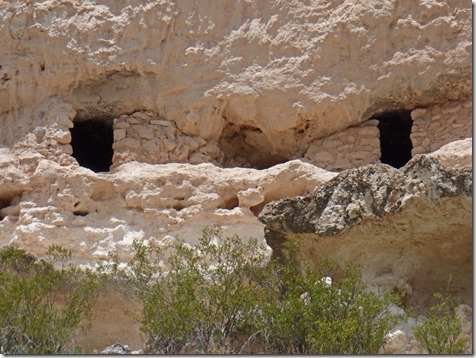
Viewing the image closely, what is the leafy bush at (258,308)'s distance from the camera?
950 centimetres

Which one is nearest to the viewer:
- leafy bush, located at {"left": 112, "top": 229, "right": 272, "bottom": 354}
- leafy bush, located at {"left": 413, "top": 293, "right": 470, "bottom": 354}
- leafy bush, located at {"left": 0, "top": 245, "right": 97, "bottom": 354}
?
leafy bush, located at {"left": 413, "top": 293, "right": 470, "bottom": 354}

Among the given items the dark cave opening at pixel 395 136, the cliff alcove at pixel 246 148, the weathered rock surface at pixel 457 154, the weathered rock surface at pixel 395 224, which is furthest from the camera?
the cliff alcove at pixel 246 148

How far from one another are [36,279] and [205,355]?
1.76 metres

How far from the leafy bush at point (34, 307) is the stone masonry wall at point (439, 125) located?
423cm

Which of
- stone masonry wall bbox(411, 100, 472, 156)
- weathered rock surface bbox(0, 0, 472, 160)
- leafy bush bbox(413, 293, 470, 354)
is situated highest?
weathered rock surface bbox(0, 0, 472, 160)

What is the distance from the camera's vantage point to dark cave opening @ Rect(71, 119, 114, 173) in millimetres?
14711

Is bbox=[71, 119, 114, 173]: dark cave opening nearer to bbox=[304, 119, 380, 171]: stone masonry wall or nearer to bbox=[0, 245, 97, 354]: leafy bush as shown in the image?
bbox=[304, 119, 380, 171]: stone masonry wall

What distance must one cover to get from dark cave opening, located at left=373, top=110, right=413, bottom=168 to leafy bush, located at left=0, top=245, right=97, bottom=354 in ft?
14.6

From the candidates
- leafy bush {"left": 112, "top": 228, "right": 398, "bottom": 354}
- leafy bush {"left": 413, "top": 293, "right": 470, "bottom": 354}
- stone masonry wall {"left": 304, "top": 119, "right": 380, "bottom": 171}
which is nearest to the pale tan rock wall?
stone masonry wall {"left": 304, "top": 119, "right": 380, "bottom": 171}

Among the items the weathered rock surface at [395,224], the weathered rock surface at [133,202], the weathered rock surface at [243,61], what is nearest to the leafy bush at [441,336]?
the weathered rock surface at [395,224]

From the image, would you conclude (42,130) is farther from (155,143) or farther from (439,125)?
(439,125)

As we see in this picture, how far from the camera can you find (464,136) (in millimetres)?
13078

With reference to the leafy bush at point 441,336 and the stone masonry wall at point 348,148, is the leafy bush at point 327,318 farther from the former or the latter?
the stone masonry wall at point 348,148

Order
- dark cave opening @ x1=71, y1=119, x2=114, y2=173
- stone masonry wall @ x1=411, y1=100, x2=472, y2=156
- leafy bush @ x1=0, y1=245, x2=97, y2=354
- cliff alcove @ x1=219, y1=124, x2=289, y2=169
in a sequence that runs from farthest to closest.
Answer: dark cave opening @ x1=71, y1=119, x2=114, y2=173, cliff alcove @ x1=219, y1=124, x2=289, y2=169, stone masonry wall @ x1=411, y1=100, x2=472, y2=156, leafy bush @ x1=0, y1=245, x2=97, y2=354
